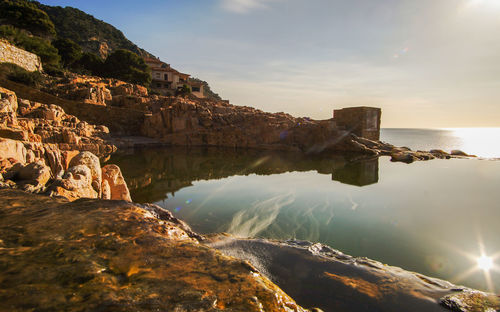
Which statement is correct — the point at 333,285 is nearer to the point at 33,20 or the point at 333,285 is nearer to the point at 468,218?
the point at 468,218

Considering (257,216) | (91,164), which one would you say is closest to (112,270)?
(91,164)

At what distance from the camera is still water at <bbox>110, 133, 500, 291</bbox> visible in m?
4.61

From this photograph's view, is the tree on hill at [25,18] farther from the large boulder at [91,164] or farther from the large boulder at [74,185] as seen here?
the large boulder at [74,185]

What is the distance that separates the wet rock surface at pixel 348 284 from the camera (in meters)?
2.61

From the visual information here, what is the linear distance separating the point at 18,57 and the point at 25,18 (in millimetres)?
19049

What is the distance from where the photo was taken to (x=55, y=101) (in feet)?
72.3

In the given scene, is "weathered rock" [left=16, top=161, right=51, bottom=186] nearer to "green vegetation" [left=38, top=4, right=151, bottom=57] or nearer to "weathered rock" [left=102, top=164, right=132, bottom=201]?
"weathered rock" [left=102, top=164, right=132, bottom=201]

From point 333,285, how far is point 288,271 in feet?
2.06

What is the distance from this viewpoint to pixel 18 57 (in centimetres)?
2272

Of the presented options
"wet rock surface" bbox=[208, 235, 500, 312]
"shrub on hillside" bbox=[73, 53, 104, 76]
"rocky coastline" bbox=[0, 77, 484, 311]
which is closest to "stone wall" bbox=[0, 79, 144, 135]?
"shrub on hillside" bbox=[73, 53, 104, 76]

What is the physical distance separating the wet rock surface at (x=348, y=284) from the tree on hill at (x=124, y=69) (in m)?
41.2

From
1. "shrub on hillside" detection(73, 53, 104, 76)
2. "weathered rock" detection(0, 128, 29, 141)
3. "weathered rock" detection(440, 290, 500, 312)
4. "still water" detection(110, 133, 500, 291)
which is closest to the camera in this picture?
"weathered rock" detection(440, 290, 500, 312)

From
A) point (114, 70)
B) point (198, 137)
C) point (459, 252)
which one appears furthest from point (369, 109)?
point (114, 70)

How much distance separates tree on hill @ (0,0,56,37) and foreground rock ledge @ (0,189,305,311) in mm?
48522
